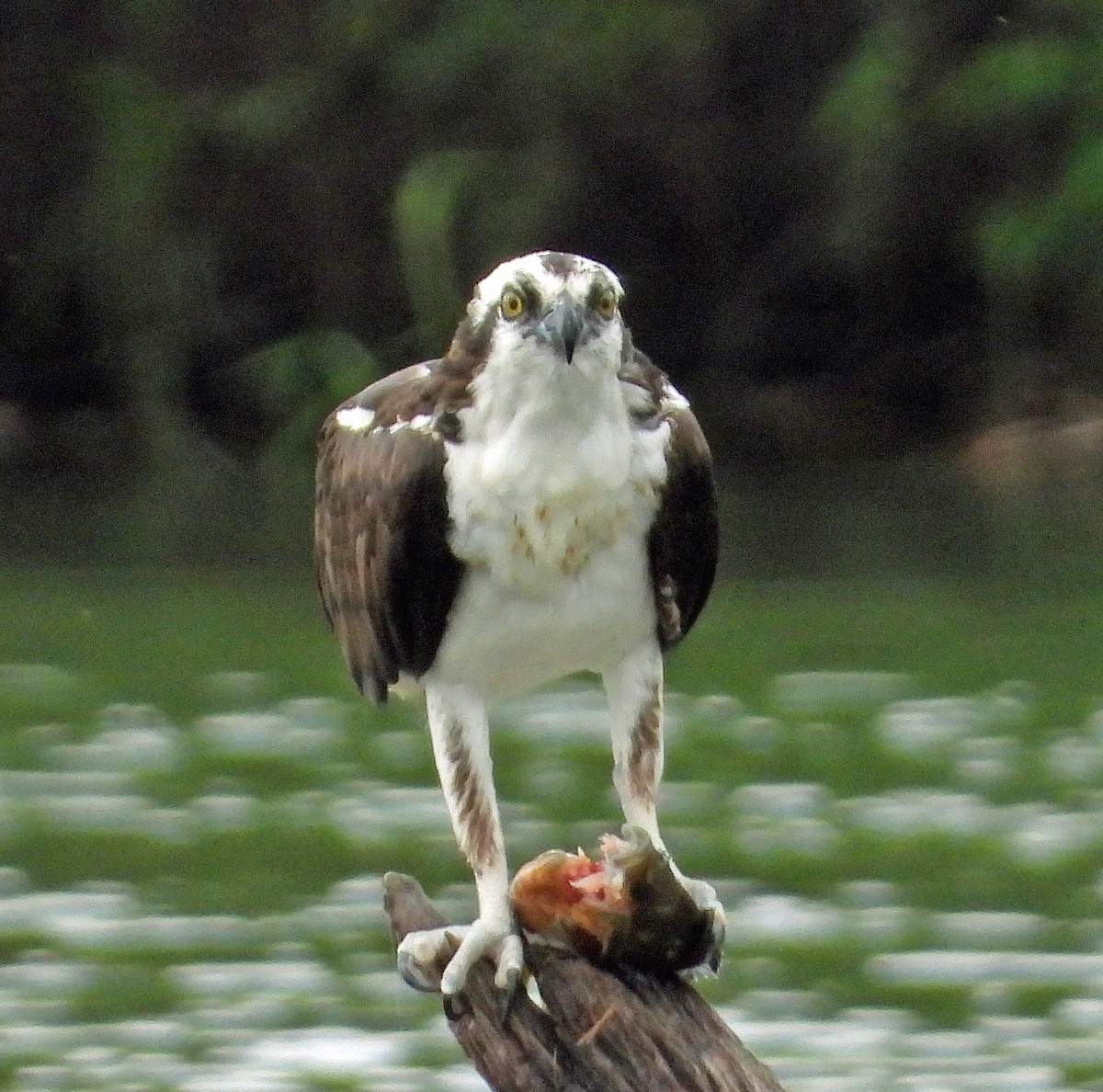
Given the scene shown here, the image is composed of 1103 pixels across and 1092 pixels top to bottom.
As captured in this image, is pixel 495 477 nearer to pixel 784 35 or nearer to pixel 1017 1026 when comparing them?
pixel 1017 1026

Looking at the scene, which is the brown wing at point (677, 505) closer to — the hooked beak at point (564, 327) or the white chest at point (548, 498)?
the white chest at point (548, 498)

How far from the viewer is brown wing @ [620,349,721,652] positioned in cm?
581

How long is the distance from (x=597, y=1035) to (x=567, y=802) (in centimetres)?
911

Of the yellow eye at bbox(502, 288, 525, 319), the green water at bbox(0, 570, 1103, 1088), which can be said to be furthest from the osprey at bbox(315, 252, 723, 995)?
the green water at bbox(0, 570, 1103, 1088)

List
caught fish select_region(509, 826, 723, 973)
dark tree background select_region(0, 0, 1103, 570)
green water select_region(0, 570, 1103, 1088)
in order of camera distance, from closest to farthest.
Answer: caught fish select_region(509, 826, 723, 973) → green water select_region(0, 570, 1103, 1088) → dark tree background select_region(0, 0, 1103, 570)

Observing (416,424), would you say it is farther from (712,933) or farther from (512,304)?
(712,933)

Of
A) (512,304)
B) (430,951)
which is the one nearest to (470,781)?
(430,951)

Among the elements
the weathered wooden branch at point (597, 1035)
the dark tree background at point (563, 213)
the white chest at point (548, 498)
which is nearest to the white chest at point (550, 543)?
the white chest at point (548, 498)

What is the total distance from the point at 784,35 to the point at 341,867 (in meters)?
20.1

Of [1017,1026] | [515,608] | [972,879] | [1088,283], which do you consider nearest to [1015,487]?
[1088,283]

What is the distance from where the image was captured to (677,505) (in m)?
5.85

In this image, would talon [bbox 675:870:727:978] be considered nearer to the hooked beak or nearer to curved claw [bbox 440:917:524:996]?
curved claw [bbox 440:917:524:996]

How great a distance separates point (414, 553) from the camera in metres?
5.83

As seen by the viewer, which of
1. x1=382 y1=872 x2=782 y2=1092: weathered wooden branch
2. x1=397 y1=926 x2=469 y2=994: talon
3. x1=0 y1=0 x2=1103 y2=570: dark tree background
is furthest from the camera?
x1=0 y1=0 x2=1103 y2=570: dark tree background
